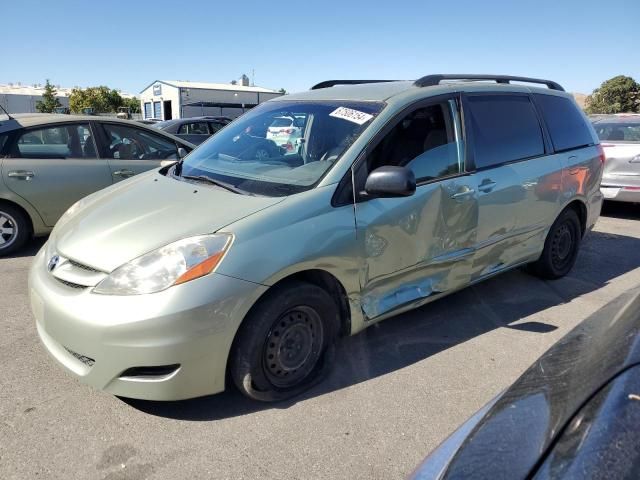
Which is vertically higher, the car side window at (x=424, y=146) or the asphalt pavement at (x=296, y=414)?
the car side window at (x=424, y=146)

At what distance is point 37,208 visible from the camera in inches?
216

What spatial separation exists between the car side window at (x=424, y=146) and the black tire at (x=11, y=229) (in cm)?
424

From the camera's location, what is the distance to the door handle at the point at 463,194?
11.5 ft

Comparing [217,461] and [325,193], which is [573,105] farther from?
[217,461]

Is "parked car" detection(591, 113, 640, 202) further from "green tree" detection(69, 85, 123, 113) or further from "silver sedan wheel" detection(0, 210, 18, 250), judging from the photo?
"green tree" detection(69, 85, 123, 113)

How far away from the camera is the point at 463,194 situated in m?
3.55

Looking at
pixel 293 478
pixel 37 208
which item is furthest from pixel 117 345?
pixel 37 208

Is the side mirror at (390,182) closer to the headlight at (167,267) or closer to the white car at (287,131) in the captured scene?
the white car at (287,131)

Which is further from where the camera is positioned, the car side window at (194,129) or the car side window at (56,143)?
the car side window at (194,129)

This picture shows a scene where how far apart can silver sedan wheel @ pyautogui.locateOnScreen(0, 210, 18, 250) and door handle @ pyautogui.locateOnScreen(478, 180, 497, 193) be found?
15.6ft

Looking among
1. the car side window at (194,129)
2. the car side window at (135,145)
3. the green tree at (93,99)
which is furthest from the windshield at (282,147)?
the green tree at (93,99)

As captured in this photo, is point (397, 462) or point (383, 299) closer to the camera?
point (397, 462)

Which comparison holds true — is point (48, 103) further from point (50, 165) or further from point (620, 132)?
point (620, 132)

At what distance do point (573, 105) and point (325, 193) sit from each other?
3.38 meters
